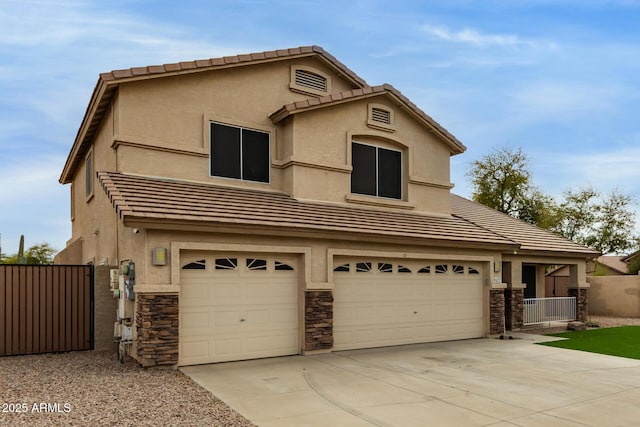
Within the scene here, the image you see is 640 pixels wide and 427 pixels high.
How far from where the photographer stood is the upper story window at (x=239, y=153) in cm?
1309

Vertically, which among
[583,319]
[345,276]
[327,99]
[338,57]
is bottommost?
[583,319]

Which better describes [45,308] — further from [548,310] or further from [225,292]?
[548,310]

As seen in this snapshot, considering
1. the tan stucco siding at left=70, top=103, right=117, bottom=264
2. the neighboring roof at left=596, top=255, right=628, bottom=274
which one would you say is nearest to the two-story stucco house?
the tan stucco siding at left=70, top=103, right=117, bottom=264

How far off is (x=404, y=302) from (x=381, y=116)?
17.9 ft

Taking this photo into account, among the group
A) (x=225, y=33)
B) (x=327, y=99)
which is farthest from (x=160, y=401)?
(x=225, y=33)

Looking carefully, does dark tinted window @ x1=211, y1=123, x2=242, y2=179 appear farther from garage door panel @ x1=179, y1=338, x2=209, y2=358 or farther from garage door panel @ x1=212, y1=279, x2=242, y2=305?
garage door panel @ x1=179, y1=338, x2=209, y2=358

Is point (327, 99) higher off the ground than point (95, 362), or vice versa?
point (327, 99)

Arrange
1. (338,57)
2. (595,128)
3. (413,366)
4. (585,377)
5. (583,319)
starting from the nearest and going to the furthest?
(585,377) < (413,366) < (338,57) < (583,319) < (595,128)

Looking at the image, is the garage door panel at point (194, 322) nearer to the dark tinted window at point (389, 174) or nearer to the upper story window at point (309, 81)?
the dark tinted window at point (389, 174)

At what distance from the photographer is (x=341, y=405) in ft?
25.1

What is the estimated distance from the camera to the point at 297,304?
12.0 metres

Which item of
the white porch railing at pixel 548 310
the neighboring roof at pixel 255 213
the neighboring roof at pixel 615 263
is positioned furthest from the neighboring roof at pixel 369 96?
the neighboring roof at pixel 615 263

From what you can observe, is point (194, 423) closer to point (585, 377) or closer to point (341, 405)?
point (341, 405)

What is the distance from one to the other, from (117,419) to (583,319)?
18.8 metres
